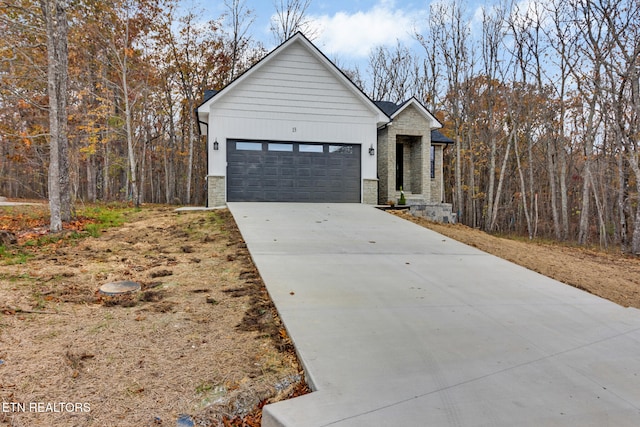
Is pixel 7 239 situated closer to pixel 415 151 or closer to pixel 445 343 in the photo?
pixel 445 343

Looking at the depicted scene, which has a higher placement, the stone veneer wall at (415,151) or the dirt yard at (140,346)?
the stone veneer wall at (415,151)

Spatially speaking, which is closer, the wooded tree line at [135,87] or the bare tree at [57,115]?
the bare tree at [57,115]

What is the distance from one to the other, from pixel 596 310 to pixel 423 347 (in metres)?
2.87

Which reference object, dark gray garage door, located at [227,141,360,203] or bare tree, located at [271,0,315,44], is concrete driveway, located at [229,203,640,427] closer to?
dark gray garage door, located at [227,141,360,203]

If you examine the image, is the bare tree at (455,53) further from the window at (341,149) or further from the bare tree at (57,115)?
the bare tree at (57,115)

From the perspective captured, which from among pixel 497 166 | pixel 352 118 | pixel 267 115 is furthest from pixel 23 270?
pixel 497 166

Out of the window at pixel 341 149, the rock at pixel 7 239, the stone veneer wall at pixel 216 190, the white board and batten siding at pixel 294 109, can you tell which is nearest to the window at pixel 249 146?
the white board and batten siding at pixel 294 109

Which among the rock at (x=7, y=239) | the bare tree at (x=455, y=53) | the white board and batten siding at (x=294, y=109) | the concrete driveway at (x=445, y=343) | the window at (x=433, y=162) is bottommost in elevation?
the concrete driveway at (x=445, y=343)

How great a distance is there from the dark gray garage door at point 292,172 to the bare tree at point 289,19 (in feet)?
45.5

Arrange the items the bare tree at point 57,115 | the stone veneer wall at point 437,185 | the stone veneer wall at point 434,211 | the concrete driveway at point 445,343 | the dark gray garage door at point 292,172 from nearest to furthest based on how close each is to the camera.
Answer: the concrete driveway at point 445,343 → the bare tree at point 57,115 → the dark gray garage door at point 292,172 → the stone veneer wall at point 434,211 → the stone veneer wall at point 437,185

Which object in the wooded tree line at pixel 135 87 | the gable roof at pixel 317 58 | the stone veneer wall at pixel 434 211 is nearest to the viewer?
the gable roof at pixel 317 58

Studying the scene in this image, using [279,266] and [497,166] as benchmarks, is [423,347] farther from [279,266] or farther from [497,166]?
[497,166]

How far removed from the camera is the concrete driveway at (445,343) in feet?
7.63

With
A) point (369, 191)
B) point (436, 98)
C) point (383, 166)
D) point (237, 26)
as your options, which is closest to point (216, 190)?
point (369, 191)
